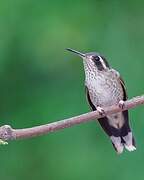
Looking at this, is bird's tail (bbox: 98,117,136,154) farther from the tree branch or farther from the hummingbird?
the tree branch

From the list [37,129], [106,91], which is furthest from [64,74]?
[37,129]

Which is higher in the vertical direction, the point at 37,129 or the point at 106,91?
the point at 37,129

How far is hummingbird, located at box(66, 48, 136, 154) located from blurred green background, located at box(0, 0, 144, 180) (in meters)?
0.47

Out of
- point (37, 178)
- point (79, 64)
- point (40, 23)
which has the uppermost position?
point (40, 23)

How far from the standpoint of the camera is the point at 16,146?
494 cm

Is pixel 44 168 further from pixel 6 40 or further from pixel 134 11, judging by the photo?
pixel 134 11

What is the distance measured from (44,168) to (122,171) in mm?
597

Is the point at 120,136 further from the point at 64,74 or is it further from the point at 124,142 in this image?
the point at 64,74

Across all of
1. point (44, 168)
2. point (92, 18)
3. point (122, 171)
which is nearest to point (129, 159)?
point (122, 171)

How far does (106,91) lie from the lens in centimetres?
378

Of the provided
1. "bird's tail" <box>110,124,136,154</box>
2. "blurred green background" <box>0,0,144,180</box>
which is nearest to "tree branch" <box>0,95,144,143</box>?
"bird's tail" <box>110,124,136,154</box>

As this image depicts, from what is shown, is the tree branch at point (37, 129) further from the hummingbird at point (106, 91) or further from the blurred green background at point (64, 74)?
the blurred green background at point (64, 74)

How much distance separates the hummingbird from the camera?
3703 millimetres

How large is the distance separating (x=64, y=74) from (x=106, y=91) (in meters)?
0.93
